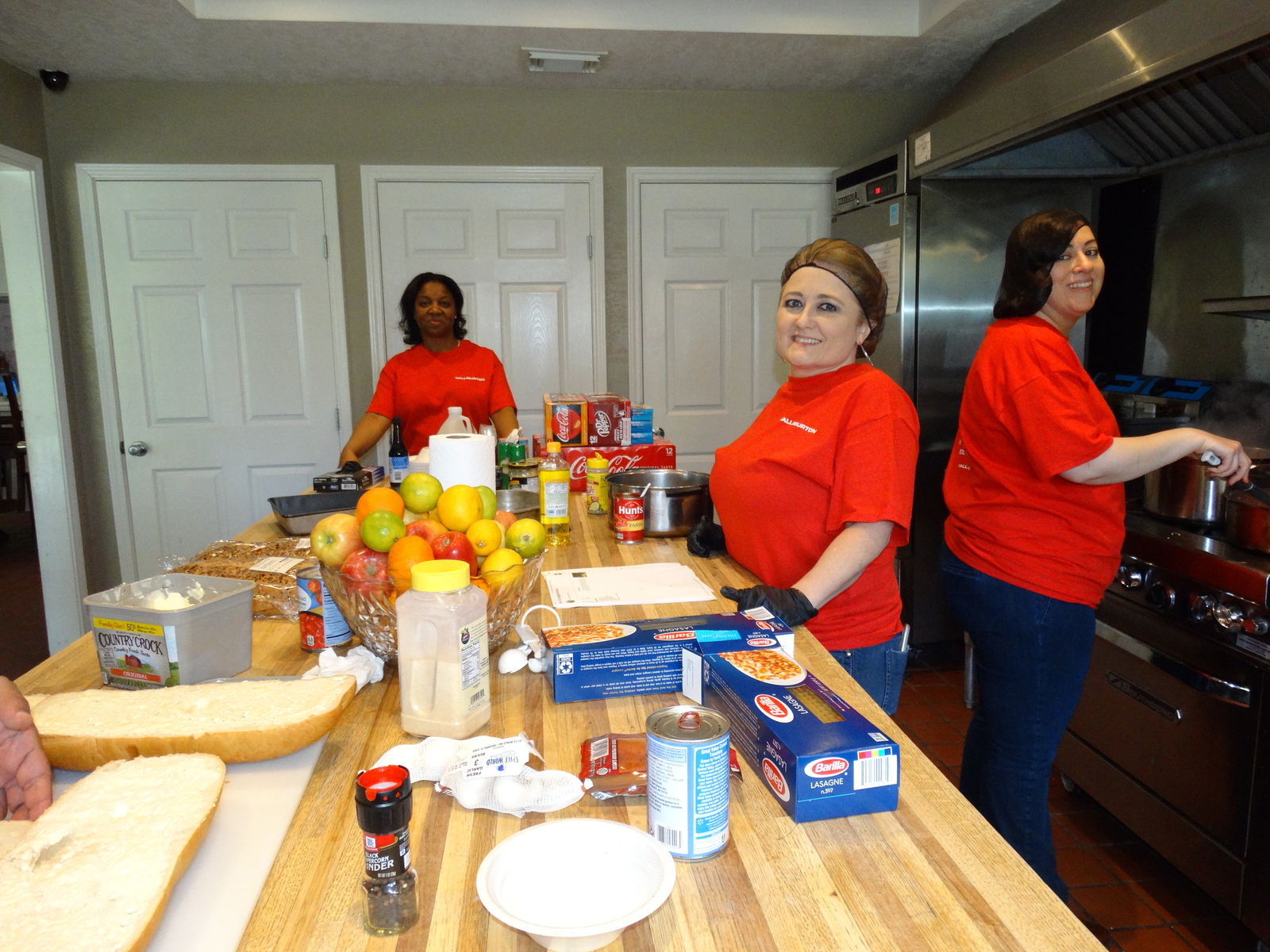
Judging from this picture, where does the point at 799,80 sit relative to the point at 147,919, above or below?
above

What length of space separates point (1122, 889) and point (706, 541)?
145 cm

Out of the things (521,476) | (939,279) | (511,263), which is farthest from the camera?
(511,263)

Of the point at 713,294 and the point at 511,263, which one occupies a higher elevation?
the point at 511,263

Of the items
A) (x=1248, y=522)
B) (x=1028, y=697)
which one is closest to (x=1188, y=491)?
(x=1248, y=522)

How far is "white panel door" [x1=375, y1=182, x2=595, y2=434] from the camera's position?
4.09 metres

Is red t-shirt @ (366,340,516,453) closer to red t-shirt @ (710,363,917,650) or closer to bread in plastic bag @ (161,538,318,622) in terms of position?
bread in plastic bag @ (161,538,318,622)

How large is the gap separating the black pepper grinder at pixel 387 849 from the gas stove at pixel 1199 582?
1.88m

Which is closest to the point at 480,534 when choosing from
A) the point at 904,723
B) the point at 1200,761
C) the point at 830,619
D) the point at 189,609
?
the point at 189,609

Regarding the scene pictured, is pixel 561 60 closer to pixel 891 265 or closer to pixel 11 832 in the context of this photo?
pixel 891 265

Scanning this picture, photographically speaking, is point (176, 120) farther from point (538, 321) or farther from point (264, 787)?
point (264, 787)

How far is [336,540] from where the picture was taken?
120 cm

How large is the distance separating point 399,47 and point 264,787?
338cm

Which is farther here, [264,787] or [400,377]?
[400,377]

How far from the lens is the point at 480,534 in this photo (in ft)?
4.06
